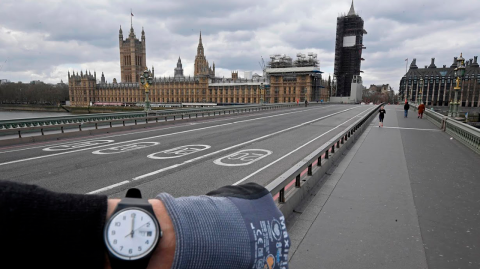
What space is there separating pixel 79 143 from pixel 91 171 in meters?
5.95

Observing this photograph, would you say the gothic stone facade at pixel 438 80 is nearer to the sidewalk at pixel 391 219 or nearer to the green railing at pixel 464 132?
the green railing at pixel 464 132

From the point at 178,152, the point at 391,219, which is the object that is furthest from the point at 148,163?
the point at 391,219

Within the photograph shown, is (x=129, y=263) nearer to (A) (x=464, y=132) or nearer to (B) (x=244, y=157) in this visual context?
(B) (x=244, y=157)

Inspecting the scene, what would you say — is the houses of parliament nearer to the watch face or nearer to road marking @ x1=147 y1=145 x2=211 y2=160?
road marking @ x1=147 y1=145 x2=211 y2=160

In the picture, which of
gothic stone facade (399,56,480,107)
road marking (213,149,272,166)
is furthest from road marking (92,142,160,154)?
gothic stone facade (399,56,480,107)

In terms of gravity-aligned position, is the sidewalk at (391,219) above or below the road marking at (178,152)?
above

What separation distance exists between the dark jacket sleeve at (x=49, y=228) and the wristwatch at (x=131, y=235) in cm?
4

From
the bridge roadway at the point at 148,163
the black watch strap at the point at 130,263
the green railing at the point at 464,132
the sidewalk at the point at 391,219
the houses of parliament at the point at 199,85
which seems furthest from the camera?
the houses of parliament at the point at 199,85

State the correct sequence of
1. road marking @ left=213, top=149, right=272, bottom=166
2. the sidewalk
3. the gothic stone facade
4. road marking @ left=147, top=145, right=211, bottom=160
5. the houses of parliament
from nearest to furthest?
1. the sidewalk
2. road marking @ left=213, top=149, right=272, bottom=166
3. road marking @ left=147, top=145, right=211, bottom=160
4. the houses of parliament
5. the gothic stone facade

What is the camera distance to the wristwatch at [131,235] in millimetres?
1110

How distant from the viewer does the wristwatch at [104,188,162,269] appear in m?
1.11

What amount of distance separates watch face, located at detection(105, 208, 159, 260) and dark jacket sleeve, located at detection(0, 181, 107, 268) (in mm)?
38

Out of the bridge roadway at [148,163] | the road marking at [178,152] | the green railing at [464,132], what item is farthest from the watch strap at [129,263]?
the green railing at [464,132]

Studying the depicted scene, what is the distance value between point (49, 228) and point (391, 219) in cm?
500
